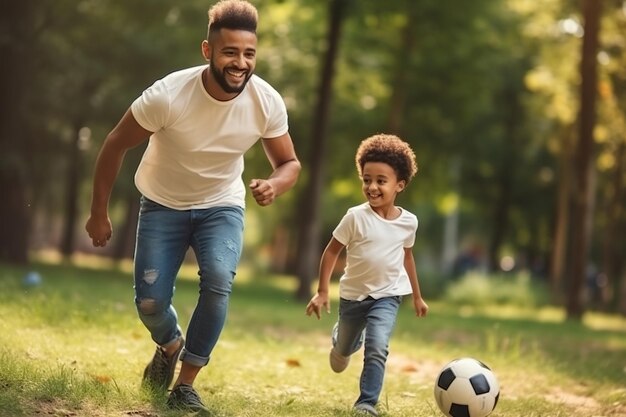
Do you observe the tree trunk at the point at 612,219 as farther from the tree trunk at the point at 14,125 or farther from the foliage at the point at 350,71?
the tree trunk at the point at 14,125

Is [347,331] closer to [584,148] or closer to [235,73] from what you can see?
[235,73]

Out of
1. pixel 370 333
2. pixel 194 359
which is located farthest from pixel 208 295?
pixel 370 333

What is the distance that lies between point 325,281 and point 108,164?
5.23ft

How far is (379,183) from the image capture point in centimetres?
635

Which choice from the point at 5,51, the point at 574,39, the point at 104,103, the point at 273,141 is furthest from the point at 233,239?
the point at 574,39

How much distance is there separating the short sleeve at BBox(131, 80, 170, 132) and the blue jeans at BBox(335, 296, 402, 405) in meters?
1.83

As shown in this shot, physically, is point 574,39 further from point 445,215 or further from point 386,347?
point 445,215

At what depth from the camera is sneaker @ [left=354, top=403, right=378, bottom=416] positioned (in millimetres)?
5829

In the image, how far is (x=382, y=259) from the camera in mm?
6320

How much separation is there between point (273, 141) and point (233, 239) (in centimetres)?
67

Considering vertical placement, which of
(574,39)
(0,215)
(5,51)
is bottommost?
(0,215)

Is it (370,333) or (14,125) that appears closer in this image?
(370,333)

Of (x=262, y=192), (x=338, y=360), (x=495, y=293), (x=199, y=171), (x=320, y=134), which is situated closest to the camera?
(x=262, y=192)

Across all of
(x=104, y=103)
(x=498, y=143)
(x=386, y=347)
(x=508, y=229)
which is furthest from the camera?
(x=508, y=229)
